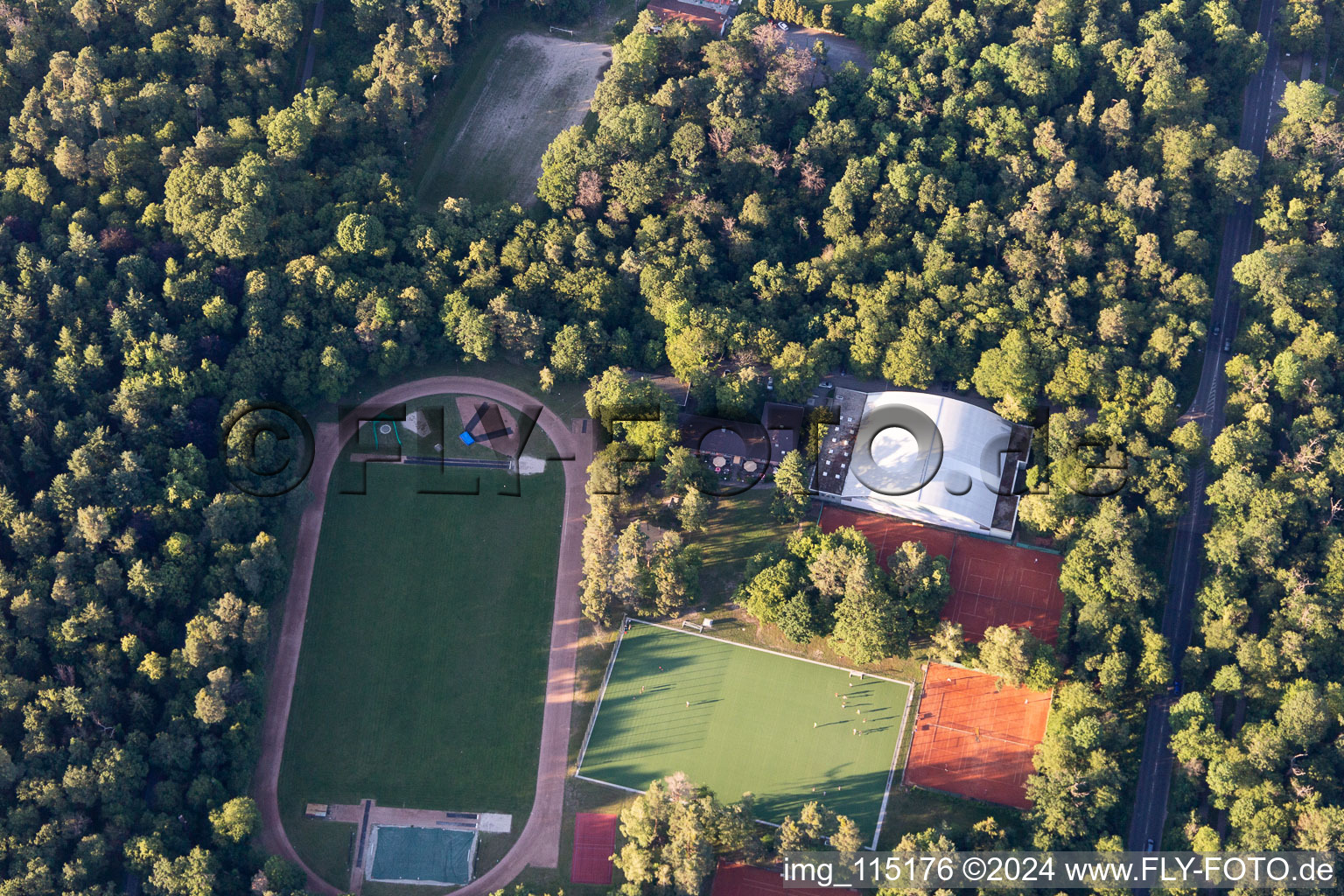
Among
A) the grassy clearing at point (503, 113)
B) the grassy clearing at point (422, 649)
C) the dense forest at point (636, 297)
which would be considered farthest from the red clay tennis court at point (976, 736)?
the grassy clearing at point (503, 113)

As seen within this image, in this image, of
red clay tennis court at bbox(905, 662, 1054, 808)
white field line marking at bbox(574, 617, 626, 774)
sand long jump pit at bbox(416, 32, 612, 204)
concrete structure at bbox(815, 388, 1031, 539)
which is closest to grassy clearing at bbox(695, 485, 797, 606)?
concrete structure at bbox(815, 388, 1031, 539)

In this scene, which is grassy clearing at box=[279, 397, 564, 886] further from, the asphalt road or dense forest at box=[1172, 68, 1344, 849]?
dense forest at box=[1172, 68, 1344, 849]

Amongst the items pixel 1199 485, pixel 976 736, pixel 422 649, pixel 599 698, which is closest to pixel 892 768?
pixel 976 736

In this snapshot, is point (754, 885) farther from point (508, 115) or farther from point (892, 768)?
point (508, 115)

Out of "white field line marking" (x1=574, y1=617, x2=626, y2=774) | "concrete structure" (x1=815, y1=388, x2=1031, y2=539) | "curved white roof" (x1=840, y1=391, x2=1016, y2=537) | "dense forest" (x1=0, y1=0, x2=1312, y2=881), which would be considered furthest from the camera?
"concrete structure" (x1=815, y1=388, x2=1031, y2=539)

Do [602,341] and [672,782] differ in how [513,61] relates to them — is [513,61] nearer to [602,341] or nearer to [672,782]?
[602,341]

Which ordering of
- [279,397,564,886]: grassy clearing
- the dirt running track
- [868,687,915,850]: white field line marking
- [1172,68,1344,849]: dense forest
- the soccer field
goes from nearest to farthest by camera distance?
[1172,68,1344,849]: dense forest
[868,687,915,850]: white field line marking
the dirt running track
the soccer field
[279,397,564,886]: grassy clearing

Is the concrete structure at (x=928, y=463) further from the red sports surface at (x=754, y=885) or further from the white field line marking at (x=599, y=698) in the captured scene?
the red sports surface at (x=754, y=885)

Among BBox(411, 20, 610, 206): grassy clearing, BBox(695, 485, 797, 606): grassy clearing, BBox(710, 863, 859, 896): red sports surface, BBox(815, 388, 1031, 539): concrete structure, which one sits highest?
BBox(411, 20, 610, 206): grassy clearing
